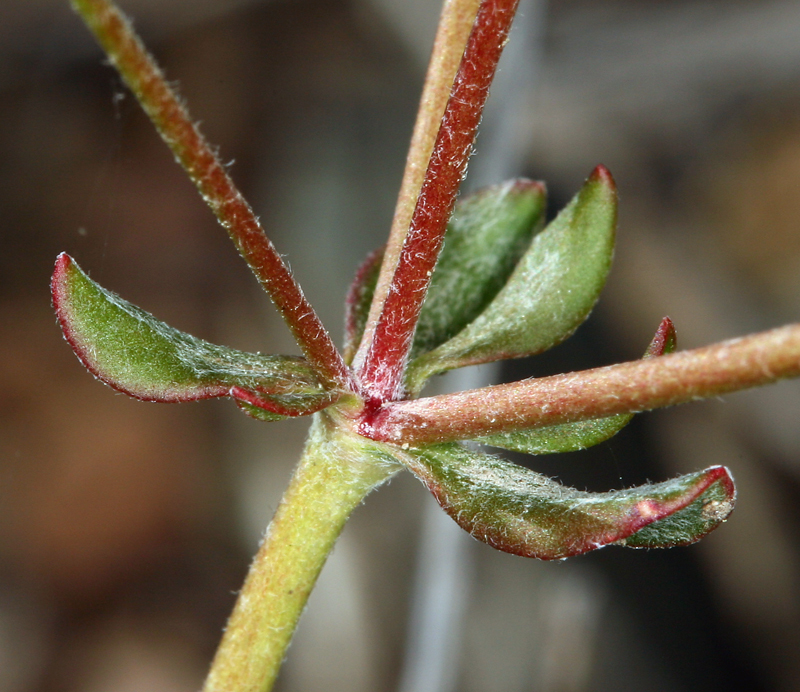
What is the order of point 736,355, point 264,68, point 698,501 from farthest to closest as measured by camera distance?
point 264,68 → point 698,501 → point 736,355

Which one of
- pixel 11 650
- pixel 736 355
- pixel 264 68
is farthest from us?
pixel 264 68

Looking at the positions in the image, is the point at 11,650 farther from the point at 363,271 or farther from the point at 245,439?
the point at 363,271

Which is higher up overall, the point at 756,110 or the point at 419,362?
the point at 756,110

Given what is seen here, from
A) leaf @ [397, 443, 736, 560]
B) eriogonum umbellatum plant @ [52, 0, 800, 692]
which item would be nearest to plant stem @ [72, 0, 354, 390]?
eriogonum umbellatum plant @ [52, 0, 800, 692]

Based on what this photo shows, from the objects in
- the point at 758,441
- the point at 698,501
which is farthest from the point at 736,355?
the point at 758,441

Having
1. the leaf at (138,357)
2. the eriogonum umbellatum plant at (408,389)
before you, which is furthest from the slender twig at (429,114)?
the leaf at (138,357)

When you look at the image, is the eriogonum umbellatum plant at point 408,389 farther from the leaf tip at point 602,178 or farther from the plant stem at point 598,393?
the leaf tip at point 602,178
